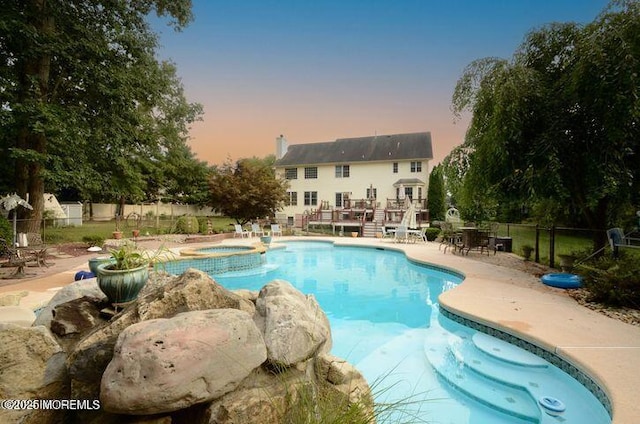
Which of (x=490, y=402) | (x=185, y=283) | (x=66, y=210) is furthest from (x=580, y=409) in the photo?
(x=66, y=210)

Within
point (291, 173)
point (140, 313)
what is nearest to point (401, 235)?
point (291, 173)

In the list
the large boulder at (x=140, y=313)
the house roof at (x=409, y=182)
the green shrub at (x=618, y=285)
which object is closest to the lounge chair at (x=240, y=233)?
the house roof at (x=409, y=182)

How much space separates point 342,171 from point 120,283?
83.2 feet

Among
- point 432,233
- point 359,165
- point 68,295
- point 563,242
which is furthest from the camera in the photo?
point 359,165

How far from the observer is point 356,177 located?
88.6 feet

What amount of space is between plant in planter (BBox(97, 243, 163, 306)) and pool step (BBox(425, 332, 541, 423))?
3.99 m

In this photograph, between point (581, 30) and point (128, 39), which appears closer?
point (581, 30)

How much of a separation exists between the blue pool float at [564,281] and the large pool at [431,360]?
7.32 ft

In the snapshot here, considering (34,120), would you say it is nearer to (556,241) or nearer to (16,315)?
(16,315)

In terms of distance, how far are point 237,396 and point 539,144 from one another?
8509 mm

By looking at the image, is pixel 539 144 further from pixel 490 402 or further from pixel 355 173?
pixel 355 173

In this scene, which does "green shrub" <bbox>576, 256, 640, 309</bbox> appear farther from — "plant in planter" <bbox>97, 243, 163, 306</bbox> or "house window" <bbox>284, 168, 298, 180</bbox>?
"house window" <bbox>284, 168, 298, 180</bbox>

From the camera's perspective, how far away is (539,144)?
24.2 ft

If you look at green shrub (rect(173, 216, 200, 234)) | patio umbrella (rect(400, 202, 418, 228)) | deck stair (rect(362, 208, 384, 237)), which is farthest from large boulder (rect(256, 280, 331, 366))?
deck stair (rect(362, 208, 384, 237))
